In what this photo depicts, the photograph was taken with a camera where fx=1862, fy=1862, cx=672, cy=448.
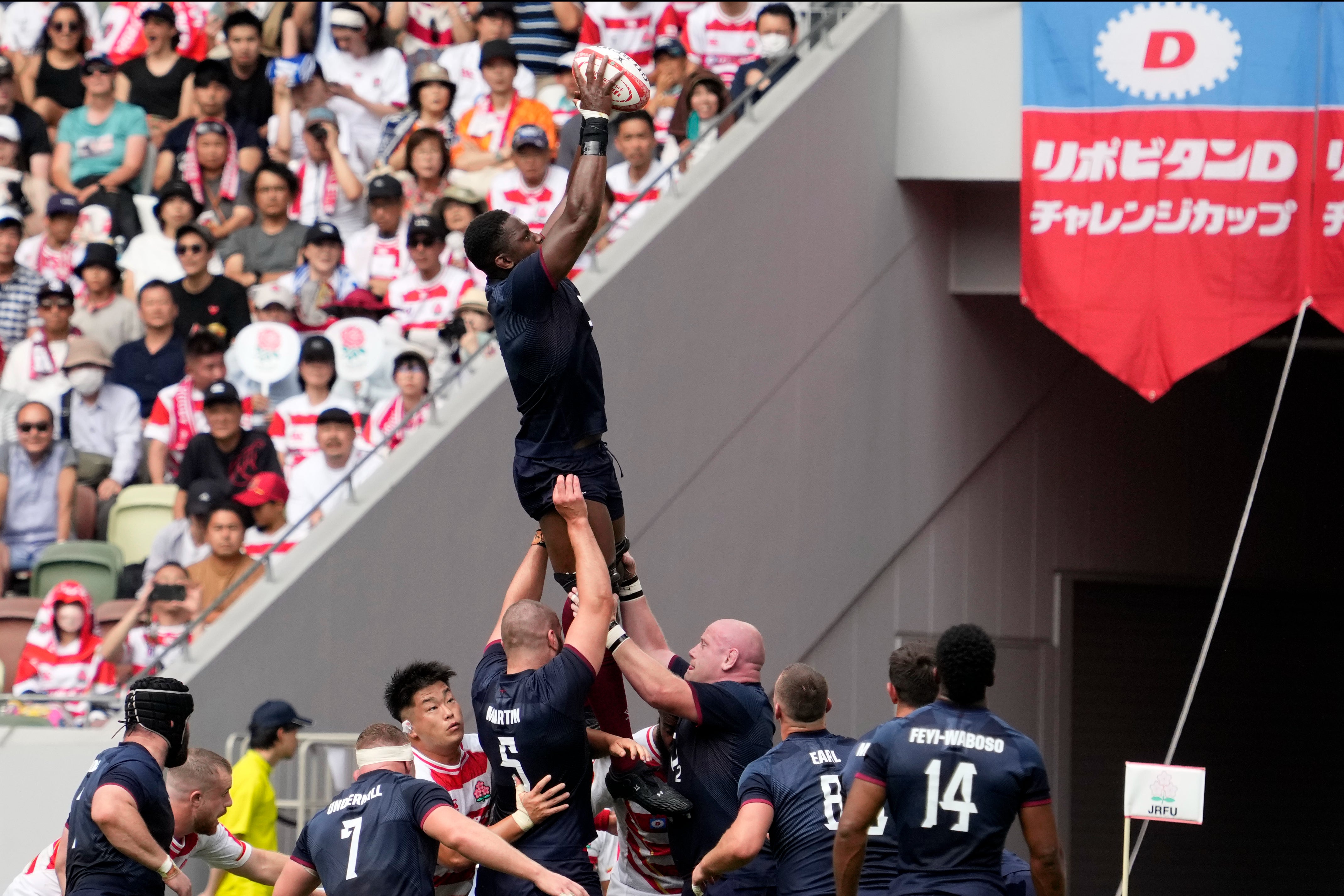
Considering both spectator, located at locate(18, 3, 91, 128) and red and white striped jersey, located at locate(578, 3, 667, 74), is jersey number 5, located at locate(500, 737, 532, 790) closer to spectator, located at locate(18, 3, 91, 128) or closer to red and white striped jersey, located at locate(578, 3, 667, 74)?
red and white striped jersey, located at locate(578, 3, 667, 74)

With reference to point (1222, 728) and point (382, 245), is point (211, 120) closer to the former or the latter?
point (382, 245)

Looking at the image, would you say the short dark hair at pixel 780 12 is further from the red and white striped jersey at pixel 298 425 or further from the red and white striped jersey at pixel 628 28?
the red and white striped jersey at pixel 298 425

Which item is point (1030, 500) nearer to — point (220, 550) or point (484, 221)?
point (220, 550)

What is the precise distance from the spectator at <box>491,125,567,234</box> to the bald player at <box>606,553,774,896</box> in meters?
5.56

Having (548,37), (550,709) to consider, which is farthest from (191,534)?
(548,37)

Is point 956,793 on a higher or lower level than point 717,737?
lower

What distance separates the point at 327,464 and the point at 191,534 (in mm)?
880

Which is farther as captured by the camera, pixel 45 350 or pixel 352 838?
pixel 45 350

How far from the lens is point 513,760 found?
6.38 m

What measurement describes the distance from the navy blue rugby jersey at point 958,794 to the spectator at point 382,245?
24.6ft

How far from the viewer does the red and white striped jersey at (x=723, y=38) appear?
44.6ft

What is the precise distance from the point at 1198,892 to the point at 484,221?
1189 cm

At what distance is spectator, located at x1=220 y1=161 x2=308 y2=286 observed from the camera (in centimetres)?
1328

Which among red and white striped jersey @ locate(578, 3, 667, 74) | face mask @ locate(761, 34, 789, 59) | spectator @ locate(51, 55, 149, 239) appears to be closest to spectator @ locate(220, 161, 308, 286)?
spectator @ locate(51, 55, 149, 239)
